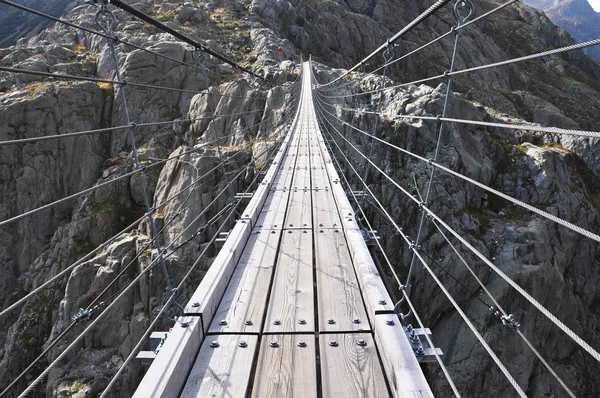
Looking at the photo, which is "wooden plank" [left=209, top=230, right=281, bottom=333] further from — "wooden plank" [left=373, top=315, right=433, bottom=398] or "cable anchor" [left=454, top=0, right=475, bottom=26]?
"cable anchor" [left=454, top=0, right=475, bottom=26]

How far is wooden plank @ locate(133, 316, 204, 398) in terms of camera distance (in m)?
1.89

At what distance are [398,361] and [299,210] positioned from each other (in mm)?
2956

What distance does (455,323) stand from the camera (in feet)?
37.0

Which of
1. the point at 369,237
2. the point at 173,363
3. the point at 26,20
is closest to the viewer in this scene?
the point at 173,363

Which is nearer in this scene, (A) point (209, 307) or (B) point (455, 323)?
(A) point (209, 307)

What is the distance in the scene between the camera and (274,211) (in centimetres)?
477

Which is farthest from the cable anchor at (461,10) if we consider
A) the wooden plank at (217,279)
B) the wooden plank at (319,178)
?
the wooden plank at (319,178)

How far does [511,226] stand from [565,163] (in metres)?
5.28

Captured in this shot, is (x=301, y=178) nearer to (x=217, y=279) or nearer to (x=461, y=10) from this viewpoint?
(x=217, y=279)

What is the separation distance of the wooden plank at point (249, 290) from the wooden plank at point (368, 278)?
83cm

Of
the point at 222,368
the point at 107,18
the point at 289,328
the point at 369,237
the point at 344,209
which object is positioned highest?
the point at 107,18

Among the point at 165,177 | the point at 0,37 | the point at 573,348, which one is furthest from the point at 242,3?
the point at 0,37

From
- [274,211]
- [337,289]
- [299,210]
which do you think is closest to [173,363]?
[337,289]

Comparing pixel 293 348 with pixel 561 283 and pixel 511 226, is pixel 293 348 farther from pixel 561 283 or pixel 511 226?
pixel 561 283
